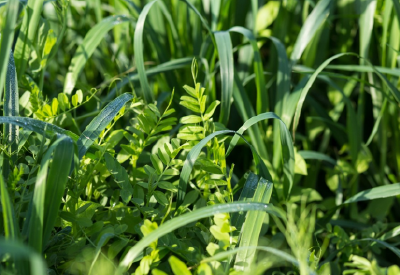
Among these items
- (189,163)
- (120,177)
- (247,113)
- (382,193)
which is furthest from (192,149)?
(382,193)

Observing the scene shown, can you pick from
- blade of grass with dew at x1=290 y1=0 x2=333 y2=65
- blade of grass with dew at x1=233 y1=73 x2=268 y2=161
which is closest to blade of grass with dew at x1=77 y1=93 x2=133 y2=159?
blade of grass with dew at x1=233 y1=73 x2=268 y2=161

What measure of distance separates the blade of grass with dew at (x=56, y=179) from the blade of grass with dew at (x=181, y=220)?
15cm

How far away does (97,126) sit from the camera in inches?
33.7

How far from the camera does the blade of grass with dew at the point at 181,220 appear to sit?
2.13 feet

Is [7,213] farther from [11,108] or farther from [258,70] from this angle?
[258,70]

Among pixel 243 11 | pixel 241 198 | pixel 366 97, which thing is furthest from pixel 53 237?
pixel 366 97

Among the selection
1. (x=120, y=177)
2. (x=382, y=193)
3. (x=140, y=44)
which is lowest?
(x=382, y=193)

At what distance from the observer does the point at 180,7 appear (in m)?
1.38

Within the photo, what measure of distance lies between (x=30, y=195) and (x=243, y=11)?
993mm

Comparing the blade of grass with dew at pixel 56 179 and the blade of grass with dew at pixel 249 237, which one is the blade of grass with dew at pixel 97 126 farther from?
the blade of grass with dew at pixel 249 237

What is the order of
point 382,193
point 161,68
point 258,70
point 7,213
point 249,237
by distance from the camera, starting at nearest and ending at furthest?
1. point 7,213
2. point 249,237
3. point 382,193
4. point 258,70
5. point 161,68

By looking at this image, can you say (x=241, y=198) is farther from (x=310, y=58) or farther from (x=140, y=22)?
(x=310, y=58)

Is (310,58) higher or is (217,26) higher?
(217,26)

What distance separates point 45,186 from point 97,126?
0.58 feet
